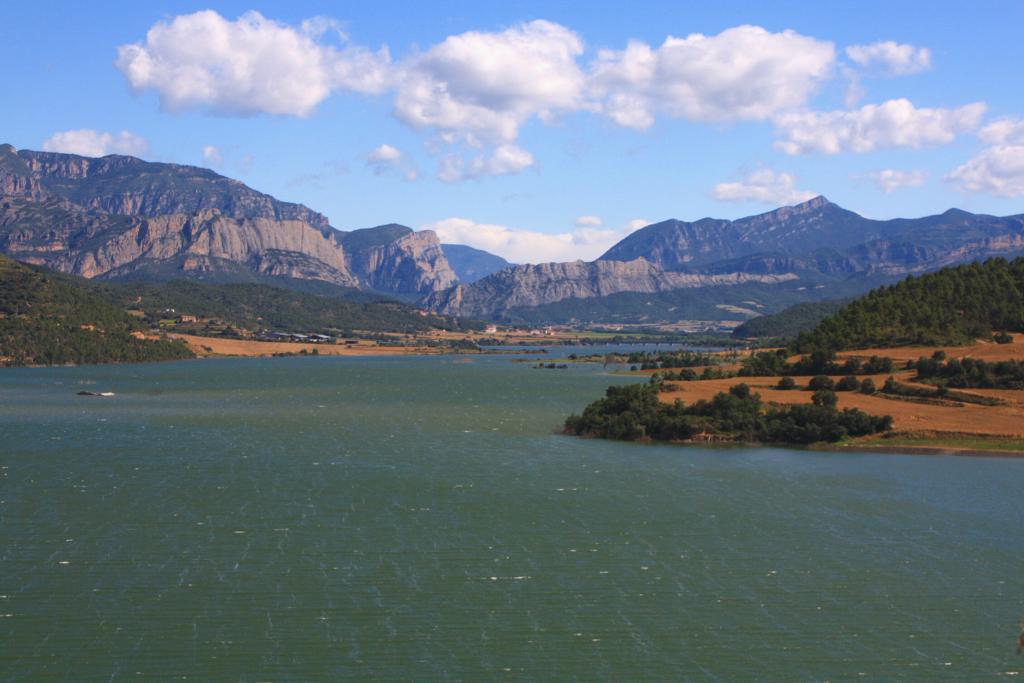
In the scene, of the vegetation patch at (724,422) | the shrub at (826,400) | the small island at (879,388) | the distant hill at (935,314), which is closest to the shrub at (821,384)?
the small island at (879,388)

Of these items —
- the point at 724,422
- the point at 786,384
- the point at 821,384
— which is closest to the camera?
the point at 724,422

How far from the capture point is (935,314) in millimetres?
153750

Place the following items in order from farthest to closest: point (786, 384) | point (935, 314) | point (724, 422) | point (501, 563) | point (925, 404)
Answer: point (935, 314), point (786, 384), point (925, 404), point (724, 422), point (501, 563)

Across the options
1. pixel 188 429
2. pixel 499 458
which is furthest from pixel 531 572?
pixel 188 429

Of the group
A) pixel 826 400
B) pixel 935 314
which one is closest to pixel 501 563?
pixel 826 400

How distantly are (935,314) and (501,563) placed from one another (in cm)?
12839

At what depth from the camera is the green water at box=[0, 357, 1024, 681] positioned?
3384 centimetres

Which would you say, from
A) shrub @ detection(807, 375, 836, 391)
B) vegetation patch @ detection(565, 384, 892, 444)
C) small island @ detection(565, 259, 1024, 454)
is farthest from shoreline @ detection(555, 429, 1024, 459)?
shrub @ detection(807, 375, 836, 391)

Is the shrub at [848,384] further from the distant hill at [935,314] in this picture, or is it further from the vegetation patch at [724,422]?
the distant hill at [935,314]

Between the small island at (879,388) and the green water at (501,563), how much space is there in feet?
21.2

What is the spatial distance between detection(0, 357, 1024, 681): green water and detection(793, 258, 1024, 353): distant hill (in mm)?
73493

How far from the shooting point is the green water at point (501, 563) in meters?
33.8

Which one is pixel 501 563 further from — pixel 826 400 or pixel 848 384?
pixel 848 384

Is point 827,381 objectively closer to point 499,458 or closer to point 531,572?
point 499,458
